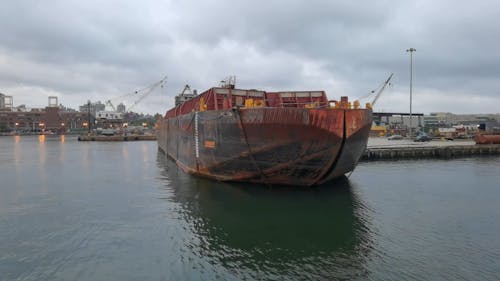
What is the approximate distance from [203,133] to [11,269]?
47.2 ft

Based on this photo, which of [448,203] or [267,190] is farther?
[267,190]

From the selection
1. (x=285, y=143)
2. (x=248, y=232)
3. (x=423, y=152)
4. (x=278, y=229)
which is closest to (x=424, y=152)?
(x=423, y=152)

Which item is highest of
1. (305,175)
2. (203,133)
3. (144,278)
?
(203,133)

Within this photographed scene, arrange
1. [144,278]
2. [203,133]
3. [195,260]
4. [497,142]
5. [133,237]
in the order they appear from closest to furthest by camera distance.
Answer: [144,278] < [195,260] < [133,237] < [203,133] < [497,142]

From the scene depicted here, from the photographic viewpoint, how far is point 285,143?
17.4 meters

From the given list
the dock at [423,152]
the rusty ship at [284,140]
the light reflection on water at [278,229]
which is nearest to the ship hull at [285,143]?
the rusty ship at [284,140]

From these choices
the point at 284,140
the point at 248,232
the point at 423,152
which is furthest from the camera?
the point at 423,152

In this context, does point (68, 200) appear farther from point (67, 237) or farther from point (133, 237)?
point (133, 237)

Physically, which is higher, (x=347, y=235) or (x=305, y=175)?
(x=305, y=175)

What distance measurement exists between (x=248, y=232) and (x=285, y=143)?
6.02 meters

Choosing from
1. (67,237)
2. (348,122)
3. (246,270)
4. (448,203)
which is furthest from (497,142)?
(67,237)

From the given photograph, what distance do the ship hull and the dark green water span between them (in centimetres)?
138

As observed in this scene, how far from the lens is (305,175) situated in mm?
18766

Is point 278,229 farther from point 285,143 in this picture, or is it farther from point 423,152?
point 423,152
